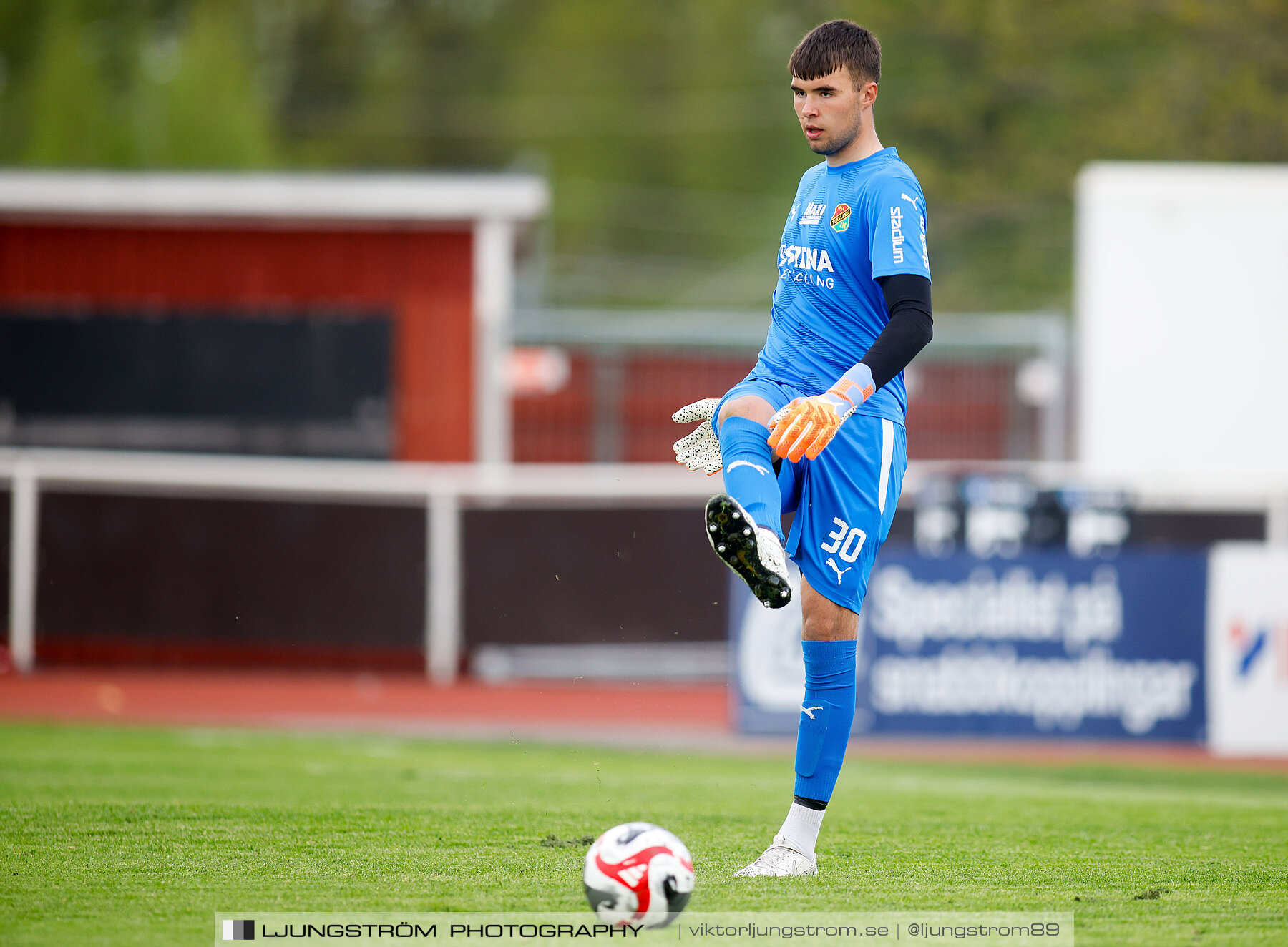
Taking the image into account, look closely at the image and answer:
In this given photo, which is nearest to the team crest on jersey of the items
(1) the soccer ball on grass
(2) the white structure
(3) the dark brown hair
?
(3) the dark brown hair

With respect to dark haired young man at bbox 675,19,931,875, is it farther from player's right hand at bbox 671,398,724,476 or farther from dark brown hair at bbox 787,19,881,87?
player's right hand at bbox 671,398,724,476

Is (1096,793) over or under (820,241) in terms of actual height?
under

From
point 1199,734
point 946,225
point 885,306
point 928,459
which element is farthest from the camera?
point 946,225

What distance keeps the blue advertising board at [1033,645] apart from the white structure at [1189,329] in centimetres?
381

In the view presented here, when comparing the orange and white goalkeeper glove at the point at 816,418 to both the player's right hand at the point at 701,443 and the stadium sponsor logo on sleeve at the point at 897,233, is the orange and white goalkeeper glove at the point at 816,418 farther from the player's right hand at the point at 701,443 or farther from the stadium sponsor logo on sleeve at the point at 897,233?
the player's right hand at the point at 701,443

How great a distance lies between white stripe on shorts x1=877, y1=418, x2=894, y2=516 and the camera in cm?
484

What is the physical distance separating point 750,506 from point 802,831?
3.58 feet

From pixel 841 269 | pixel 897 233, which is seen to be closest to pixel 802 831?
pixel 841 269

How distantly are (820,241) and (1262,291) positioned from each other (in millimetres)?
11488

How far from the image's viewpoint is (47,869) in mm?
4668

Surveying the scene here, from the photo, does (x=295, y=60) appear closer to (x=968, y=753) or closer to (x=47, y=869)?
(x=968, y=753)

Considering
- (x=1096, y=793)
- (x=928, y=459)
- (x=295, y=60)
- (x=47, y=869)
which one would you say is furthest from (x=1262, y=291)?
(x=295, y=60)

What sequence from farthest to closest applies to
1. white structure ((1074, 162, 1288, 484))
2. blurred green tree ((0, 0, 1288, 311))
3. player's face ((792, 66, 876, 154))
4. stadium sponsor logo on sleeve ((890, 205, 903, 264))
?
blurred green tree ((0, 0, 1288, 311))
white structure ((1074, 162, 1288, 484))
player's face ((792, 66, 876, 154))
stadium sponsor logo on sleeve ((890, 205, 903, 264))

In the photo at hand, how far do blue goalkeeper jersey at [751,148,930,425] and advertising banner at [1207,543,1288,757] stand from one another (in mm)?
7044
